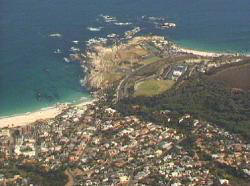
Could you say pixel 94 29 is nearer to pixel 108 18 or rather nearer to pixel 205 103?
pixel 108 18

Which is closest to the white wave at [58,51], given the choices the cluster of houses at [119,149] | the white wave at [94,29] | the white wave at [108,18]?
the white wave at [94,29]

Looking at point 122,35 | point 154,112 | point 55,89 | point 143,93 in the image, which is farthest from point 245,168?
point 122,35

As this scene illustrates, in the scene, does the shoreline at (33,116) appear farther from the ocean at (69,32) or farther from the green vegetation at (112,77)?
the green vegetation at (112,77)

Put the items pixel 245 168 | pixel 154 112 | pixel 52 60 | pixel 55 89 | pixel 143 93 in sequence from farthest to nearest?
pixel 52 60
pixel 55 89
pixel 143 93
pixel 154 112
pixel 245 168

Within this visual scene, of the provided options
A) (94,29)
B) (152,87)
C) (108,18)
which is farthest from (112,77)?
(108,18)

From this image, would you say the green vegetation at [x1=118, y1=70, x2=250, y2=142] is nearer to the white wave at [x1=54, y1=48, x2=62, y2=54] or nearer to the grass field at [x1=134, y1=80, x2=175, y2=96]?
the grass field at [x1=134, y1=80, x2=175, y2=96]

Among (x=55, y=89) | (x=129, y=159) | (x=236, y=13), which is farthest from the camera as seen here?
(x=236, y=13)

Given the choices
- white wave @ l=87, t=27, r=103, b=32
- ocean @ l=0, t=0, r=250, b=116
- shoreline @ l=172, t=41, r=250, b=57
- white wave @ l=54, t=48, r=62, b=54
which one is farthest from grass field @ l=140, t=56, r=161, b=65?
white wave @ l=87, t=27, r=103, b=32

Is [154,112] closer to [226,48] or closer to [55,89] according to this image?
[55,89]
